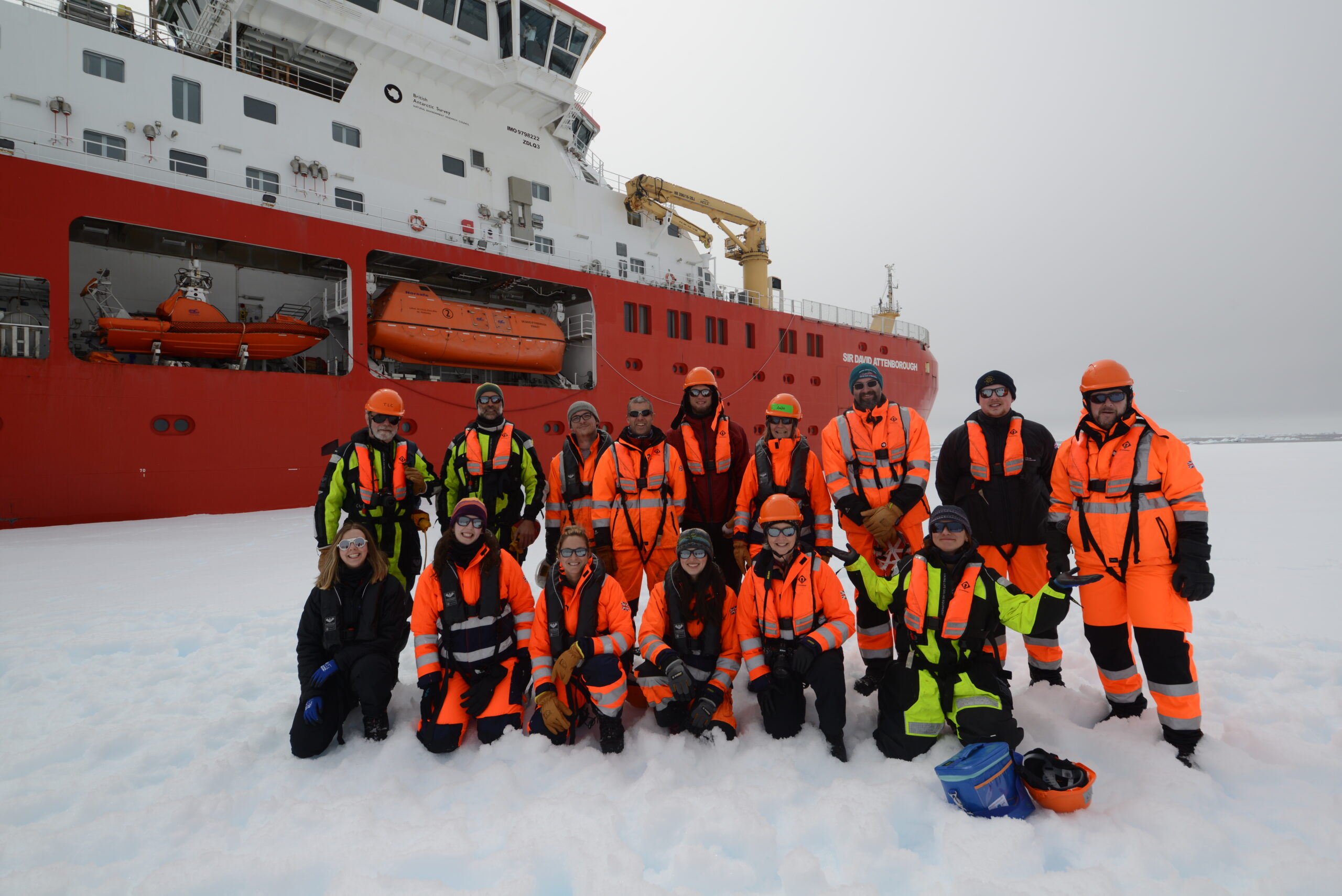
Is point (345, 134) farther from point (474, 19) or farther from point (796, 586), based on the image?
point (796, 586)

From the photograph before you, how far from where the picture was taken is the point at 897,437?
123 inches

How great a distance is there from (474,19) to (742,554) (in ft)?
39.1

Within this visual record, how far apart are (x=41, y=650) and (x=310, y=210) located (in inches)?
305

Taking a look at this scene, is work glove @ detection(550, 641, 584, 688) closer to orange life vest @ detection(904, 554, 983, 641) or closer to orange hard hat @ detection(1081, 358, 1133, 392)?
orange life vest @ detection(904, 554, 983, 641)

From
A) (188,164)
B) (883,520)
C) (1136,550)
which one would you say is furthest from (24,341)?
(1136,550)

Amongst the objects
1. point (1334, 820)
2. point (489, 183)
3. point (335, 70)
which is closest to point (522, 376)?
point (489, 183)

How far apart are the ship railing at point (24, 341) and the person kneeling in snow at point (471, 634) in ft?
24.3

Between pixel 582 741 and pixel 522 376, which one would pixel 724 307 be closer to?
pixel 522 376

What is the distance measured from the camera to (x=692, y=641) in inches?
109

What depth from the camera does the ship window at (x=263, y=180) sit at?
343 inches

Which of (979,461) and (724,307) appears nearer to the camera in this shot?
(979,461)

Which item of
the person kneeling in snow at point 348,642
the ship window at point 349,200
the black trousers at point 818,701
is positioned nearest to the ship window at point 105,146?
the ship window at point 349,200

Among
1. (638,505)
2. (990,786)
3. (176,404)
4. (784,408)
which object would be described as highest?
(176,404)

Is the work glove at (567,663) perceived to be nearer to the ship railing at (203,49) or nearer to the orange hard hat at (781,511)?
the orange hard hat at (781,511)
